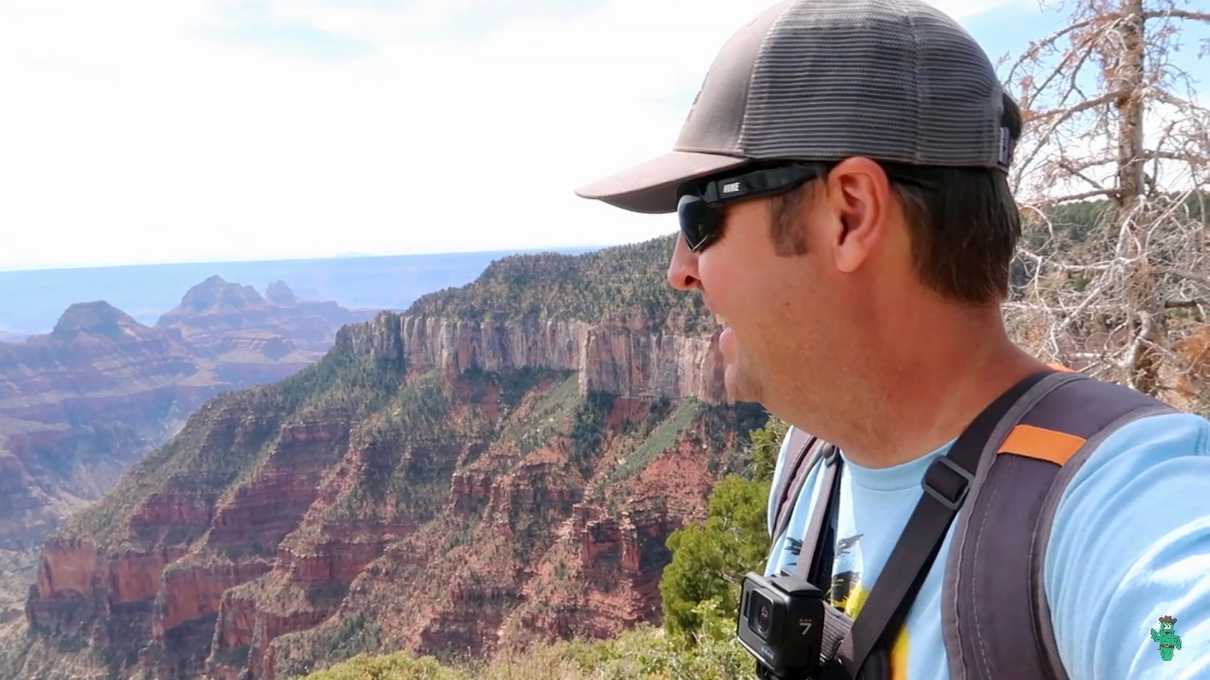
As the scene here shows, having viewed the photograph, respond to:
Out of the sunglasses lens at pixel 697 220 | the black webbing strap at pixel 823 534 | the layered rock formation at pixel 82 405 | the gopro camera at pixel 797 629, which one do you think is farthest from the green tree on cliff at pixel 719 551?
the layered rock formation at pixel 82 405

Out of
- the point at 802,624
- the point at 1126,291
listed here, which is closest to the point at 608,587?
the point at 1126,291

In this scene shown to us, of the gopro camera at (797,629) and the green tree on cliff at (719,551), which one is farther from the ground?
the gopro camera at (797,629)

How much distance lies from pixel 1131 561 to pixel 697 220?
2.86 ft

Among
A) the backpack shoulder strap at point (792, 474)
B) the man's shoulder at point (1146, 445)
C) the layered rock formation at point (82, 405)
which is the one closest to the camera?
the man's shoulder at point (1146, 445)

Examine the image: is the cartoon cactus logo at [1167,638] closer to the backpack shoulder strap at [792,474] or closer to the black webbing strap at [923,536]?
the black webbing strap at [923,536]

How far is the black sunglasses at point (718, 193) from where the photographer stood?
133 cm

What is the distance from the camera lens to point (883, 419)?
4.55 ft

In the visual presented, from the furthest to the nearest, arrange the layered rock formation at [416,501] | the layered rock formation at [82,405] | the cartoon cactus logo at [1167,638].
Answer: the layered rock formation at [82,405] → the layered rock formation at [416,501] → the cartoon cactus logo at [1167,638]

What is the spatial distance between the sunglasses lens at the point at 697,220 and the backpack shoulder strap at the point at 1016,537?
614 mm

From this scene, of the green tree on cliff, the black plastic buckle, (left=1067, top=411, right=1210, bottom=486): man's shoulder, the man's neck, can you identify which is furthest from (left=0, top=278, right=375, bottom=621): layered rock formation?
(left=1067, top=411, right=1210, bottom=486): man's shoulder

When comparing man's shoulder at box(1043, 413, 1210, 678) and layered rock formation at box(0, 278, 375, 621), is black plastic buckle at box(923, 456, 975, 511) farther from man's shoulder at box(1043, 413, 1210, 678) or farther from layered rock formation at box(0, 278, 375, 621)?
layered rock formation at box(0, 278, 375, 621)

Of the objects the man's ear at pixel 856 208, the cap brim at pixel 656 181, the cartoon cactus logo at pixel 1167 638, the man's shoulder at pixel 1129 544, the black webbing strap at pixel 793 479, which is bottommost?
the black webbing strap at pixel 793 479

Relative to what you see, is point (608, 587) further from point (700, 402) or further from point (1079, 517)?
point (1079, 517)

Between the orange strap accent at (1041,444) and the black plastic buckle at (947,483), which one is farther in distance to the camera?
the black plastic buckle at (947,483)
